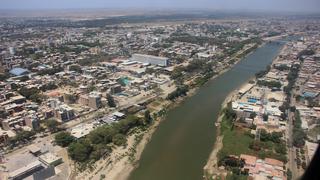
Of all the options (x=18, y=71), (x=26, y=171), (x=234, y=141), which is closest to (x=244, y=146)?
(x=234, y=141)

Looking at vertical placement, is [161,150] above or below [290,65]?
Answer: below

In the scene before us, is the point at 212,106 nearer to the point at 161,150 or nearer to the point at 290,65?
the point at 161,150

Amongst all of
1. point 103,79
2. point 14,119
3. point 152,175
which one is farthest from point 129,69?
point 152,175

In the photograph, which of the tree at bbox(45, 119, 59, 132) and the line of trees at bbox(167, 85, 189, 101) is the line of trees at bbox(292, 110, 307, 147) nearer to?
the line of trees at bbox(167, 85, 189, 101)

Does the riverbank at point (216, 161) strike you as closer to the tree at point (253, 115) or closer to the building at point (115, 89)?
the tree at point (253, 115)

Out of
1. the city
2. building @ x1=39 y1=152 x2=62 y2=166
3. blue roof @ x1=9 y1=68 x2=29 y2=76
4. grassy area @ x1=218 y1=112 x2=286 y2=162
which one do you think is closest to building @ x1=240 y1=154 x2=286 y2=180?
the city

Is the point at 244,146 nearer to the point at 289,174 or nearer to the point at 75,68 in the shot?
the point at 289,174

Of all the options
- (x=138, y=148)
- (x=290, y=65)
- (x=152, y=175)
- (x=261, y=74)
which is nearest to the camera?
(x=152, y=175)
